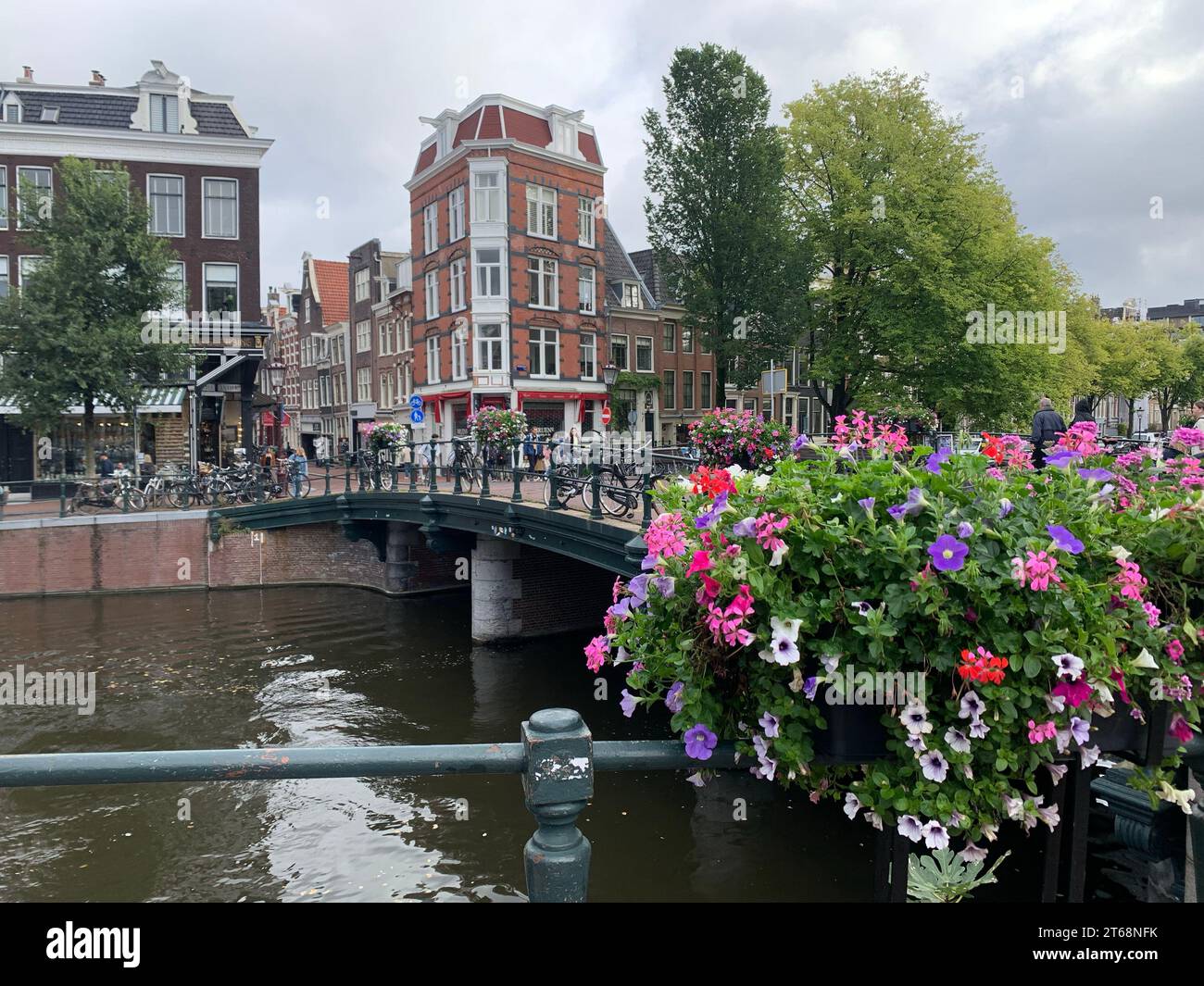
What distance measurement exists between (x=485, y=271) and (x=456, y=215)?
2838 millimetres

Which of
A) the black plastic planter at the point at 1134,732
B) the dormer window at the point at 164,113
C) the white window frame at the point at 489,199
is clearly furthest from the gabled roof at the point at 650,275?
the black plastic planter at the point at 1134,732

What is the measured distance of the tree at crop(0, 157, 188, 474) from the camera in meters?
22.2

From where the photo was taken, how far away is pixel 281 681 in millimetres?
15281

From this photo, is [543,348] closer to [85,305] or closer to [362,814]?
[85,305]

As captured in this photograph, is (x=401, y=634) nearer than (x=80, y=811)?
No

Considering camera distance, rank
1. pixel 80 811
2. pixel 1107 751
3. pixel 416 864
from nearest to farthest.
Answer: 1. pixel 1107 751
2. pixel 416 864
3. pixel 80 811

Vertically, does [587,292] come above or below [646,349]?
above

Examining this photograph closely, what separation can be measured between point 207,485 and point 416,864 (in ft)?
57.8

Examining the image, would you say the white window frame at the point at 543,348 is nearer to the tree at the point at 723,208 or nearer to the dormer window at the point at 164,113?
the tree at the point at 723,208

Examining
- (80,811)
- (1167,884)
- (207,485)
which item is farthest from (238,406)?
(1167,884)

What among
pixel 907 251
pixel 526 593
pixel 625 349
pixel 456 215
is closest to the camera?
pixel 526 593

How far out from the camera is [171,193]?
29.0m

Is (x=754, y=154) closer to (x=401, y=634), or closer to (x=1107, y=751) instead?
(x=401, y=634)

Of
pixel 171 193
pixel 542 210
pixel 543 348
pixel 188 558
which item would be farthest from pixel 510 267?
pixel 188 558
